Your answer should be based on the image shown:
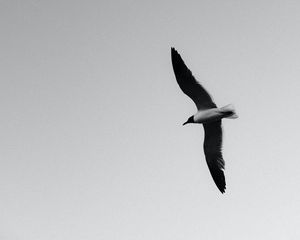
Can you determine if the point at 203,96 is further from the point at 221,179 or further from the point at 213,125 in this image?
the point at 221,179

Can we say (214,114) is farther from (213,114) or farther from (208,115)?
(208,115)

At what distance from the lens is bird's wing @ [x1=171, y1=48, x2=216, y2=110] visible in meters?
18.0

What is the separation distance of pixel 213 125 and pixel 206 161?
1.81 m

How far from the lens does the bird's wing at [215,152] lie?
19.7m

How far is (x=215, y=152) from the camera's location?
20.0 meters

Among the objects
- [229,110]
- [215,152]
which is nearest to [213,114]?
[229,110]

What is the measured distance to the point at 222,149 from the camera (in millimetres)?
19938

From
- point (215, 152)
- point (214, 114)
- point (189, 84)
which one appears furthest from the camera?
point (215, 152)

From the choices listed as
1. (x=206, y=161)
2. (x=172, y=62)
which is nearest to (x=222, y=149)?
(x=206, y=161)

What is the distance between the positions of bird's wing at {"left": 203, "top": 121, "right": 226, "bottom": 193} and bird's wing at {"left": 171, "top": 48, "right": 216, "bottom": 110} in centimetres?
134

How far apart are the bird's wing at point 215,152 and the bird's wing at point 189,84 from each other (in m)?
1.34

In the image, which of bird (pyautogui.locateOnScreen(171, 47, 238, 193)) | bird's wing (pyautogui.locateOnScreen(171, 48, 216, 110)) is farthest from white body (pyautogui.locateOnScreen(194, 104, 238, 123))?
bird's wing (pyautogui.locateOnScreen(171, 48, 216, 110))

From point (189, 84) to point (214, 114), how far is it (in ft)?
5.23

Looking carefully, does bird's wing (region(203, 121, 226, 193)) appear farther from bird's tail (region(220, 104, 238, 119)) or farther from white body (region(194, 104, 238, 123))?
bird's tail (region(220, 104, 238, 119))
